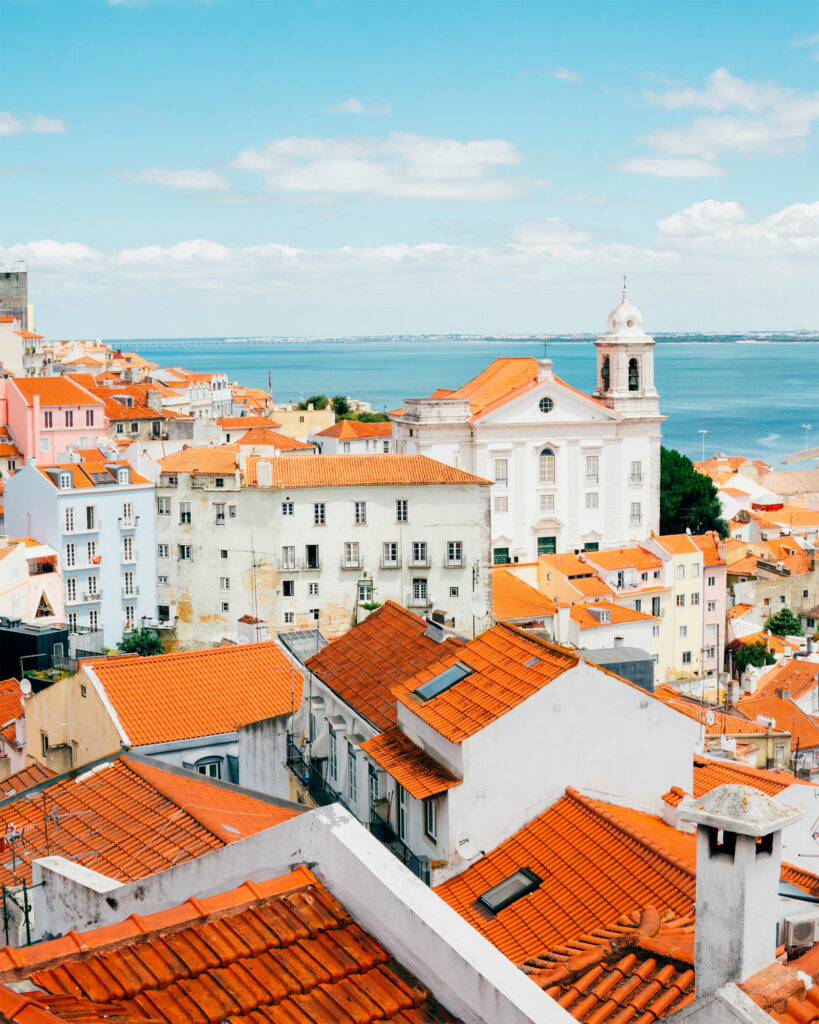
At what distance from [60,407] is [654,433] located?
76.9 feet

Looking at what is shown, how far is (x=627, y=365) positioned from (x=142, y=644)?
2599 cm

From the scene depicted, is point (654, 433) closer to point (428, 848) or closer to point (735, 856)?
point (428, 848)

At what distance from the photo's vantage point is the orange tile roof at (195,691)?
1261 cm

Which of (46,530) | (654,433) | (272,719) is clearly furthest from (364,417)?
(272,719)

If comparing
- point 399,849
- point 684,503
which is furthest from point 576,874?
point 684,503

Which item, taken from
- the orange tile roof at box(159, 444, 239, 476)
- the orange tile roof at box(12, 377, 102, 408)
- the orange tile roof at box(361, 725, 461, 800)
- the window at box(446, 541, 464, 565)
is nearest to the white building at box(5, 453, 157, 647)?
the orange tile roof at box(159, 444, 239, 476)

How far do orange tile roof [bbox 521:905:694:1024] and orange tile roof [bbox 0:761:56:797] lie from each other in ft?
26.3

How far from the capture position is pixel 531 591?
126 feet

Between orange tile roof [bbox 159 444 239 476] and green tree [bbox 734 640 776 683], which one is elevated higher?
orange tile roof [bbox 159 444 239 476]

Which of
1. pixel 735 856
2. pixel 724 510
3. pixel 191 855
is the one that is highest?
pixel 735 856

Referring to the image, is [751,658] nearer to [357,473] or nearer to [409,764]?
[357,473]

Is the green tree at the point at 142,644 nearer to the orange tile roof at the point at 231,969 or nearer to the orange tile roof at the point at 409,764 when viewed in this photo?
Result: the orange tile roof at the point at 409,764

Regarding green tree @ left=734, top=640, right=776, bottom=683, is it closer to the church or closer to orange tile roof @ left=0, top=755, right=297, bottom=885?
the church

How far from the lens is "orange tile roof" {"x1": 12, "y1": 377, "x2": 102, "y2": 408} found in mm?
46250
